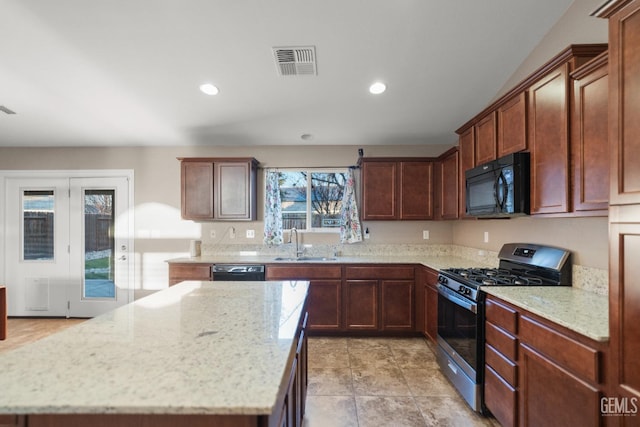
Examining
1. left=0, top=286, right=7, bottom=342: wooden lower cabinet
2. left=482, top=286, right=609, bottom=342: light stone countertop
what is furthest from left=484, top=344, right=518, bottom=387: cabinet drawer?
left=0, top=286, right=7, bottom=342: wooden lower cabinet

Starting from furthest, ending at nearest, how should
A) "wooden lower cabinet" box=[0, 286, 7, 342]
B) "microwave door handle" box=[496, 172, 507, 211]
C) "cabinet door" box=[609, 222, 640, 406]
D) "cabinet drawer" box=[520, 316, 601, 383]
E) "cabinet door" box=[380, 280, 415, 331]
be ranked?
"cabinet door" box=[380, 280, 415, 331] < "wooden lower cabinet" box=[0, 286, 7, 342] < "microwave door handle" box=[496, 172, 507, 211] < "cabinet drawer" box=[520, 316, 601, 383] < "cabinet door" box=[609, 222, 640, 406]

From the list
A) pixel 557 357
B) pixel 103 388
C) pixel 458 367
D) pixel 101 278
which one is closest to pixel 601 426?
pixel 557 357

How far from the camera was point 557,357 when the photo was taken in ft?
4.72

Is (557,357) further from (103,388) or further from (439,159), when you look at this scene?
(439,159)

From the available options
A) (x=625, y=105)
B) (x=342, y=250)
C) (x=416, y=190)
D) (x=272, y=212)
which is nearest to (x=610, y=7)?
(x=625, y=105)

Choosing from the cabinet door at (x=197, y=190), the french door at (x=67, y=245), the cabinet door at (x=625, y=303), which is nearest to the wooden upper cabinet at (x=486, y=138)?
the cabinet door at (x=625, y=303)

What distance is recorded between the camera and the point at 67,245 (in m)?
4.09

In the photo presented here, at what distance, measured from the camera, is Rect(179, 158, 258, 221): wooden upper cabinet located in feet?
12.2

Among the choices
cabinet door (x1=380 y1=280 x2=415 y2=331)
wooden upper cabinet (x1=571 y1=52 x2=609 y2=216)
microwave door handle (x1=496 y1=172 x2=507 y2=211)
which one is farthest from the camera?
cabinet door (x1=380 y1=280 x2=415 y2=331)

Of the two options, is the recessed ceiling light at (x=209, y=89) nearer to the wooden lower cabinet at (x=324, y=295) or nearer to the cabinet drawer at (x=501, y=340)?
the wooden lower cabinet at (x=324, y=295)

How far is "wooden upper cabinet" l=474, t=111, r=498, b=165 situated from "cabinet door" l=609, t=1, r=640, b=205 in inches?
45.2

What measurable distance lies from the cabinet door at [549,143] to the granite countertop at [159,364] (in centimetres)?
170

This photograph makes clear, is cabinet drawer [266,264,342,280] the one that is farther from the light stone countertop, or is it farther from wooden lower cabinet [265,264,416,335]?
the light stone countertop

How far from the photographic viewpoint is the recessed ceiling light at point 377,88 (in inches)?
116
